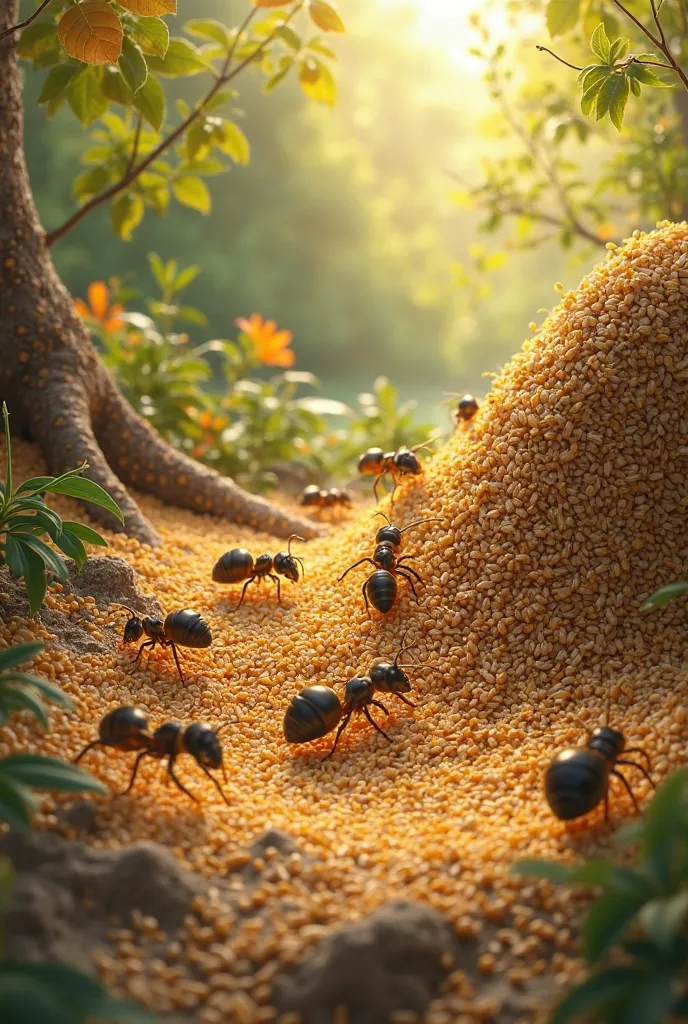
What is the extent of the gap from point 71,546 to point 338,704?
1.15m

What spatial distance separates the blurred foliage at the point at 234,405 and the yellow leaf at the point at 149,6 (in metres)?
3.74

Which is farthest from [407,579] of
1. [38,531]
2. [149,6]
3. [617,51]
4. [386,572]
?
[149,6]

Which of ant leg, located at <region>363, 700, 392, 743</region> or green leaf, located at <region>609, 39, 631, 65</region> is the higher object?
green leaf, located at <region>609, 39, 631, 65</region>

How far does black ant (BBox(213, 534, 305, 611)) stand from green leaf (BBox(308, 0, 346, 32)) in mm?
2727

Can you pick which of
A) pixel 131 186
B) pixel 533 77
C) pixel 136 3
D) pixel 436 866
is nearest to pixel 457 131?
pixel 533 77

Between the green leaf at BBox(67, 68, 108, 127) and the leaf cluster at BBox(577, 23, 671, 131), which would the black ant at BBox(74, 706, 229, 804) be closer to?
the leaf cluster at BBox(577, 23, 671, 131)

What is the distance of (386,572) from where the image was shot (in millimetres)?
3590

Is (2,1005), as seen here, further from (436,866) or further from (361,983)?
(436,866)

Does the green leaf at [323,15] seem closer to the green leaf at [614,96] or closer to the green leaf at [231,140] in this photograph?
the green leaf at [231,140]

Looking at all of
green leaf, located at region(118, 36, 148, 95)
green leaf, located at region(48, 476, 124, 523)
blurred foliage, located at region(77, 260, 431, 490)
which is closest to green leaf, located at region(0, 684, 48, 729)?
green leaf, located at region(48, 476, 124, 523)

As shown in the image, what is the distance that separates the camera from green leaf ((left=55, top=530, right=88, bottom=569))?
3.04 m

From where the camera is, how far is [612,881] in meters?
1.75

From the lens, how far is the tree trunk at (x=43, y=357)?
15.1 feet

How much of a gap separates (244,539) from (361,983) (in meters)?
3.66
